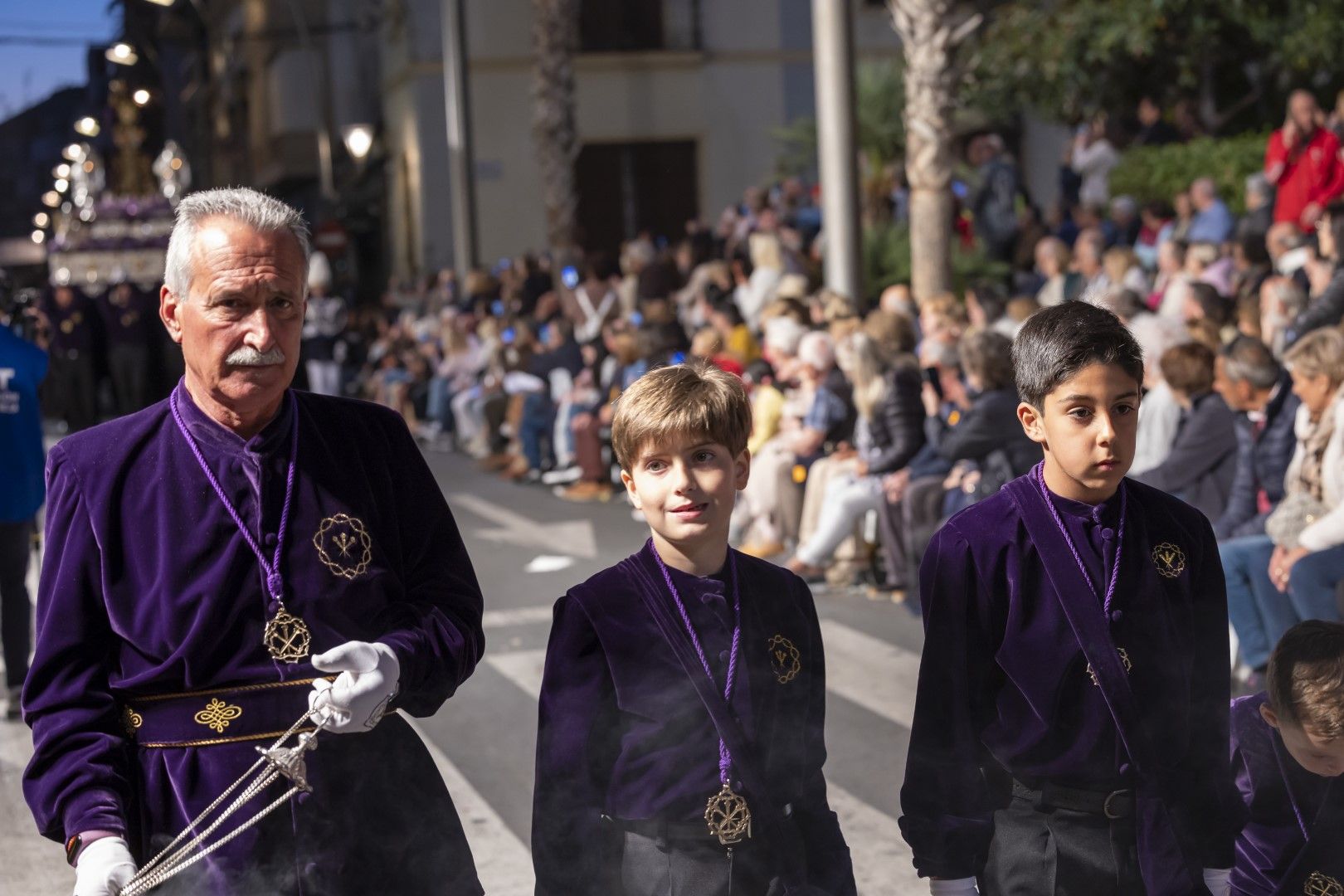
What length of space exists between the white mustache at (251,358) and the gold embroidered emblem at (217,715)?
49 centimetres

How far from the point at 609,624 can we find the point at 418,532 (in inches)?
13.2

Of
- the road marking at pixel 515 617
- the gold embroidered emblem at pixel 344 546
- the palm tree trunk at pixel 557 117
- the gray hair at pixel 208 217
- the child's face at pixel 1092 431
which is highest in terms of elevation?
the palm tree trunk at pixel 557 117

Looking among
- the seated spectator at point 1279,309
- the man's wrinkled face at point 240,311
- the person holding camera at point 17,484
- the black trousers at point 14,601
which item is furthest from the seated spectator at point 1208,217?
the man's wrinkled face at point 240,311

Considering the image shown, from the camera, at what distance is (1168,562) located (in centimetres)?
293

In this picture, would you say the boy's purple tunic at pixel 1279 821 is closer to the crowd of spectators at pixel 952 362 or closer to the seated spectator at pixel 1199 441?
the crowd of spectators at pixel 952 362

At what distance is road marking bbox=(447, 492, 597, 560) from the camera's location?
1005 cm

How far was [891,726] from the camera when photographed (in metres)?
6.13

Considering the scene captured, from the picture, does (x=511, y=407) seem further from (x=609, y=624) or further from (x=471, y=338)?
(x=609, y=624)

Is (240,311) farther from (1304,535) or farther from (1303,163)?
(1303,163)

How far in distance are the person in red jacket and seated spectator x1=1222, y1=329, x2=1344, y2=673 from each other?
5.10 meters

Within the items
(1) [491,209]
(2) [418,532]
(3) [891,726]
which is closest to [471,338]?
(1) [491,209]

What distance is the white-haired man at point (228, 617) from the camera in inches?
100

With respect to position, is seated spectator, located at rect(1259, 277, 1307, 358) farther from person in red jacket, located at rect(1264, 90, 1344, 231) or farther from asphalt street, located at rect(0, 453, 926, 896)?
person in red jacket, located at rect(1264, 90, 1344, 231)

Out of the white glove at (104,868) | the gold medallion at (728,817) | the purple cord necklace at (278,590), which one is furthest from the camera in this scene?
the gold medallion at (728,817)
